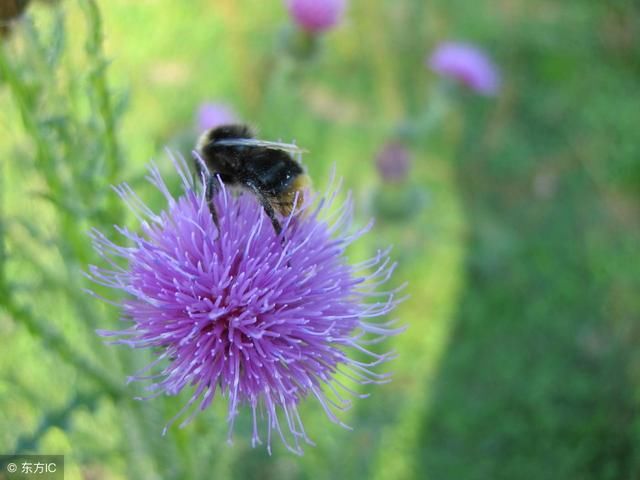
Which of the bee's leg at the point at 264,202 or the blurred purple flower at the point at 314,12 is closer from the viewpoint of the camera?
the bee's leg at the point at 264,202

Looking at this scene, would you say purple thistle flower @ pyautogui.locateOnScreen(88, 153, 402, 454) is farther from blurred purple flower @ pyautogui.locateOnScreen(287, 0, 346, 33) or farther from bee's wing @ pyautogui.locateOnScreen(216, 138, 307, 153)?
blurred purple flower @ pyautogui.locateOnScreen(287, 0, 346, 33)

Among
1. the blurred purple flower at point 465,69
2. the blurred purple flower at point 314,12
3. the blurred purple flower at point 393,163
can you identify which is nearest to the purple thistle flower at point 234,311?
the blurred purple flower at point 314,12

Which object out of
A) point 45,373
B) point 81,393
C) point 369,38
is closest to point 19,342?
point 45,373

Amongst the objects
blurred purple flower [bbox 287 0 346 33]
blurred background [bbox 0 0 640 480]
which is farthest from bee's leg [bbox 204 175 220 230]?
blurred purple flower [bbox 287 0 346 33]

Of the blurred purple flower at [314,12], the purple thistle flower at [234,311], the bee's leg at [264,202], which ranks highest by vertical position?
the blurred purple flower at [314,12]

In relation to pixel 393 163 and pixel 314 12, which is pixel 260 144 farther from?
pixel 393 163

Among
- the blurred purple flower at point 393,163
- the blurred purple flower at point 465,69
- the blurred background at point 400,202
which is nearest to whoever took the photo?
the blurred background at point 400,202

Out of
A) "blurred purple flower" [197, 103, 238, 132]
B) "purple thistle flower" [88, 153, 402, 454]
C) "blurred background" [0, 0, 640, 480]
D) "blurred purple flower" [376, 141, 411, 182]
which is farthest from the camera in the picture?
"blurred purple flower" [376, 141, 411, 182]

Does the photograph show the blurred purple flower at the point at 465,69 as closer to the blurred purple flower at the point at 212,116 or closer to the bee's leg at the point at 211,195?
the blurred purple flower at the point at 212,116
